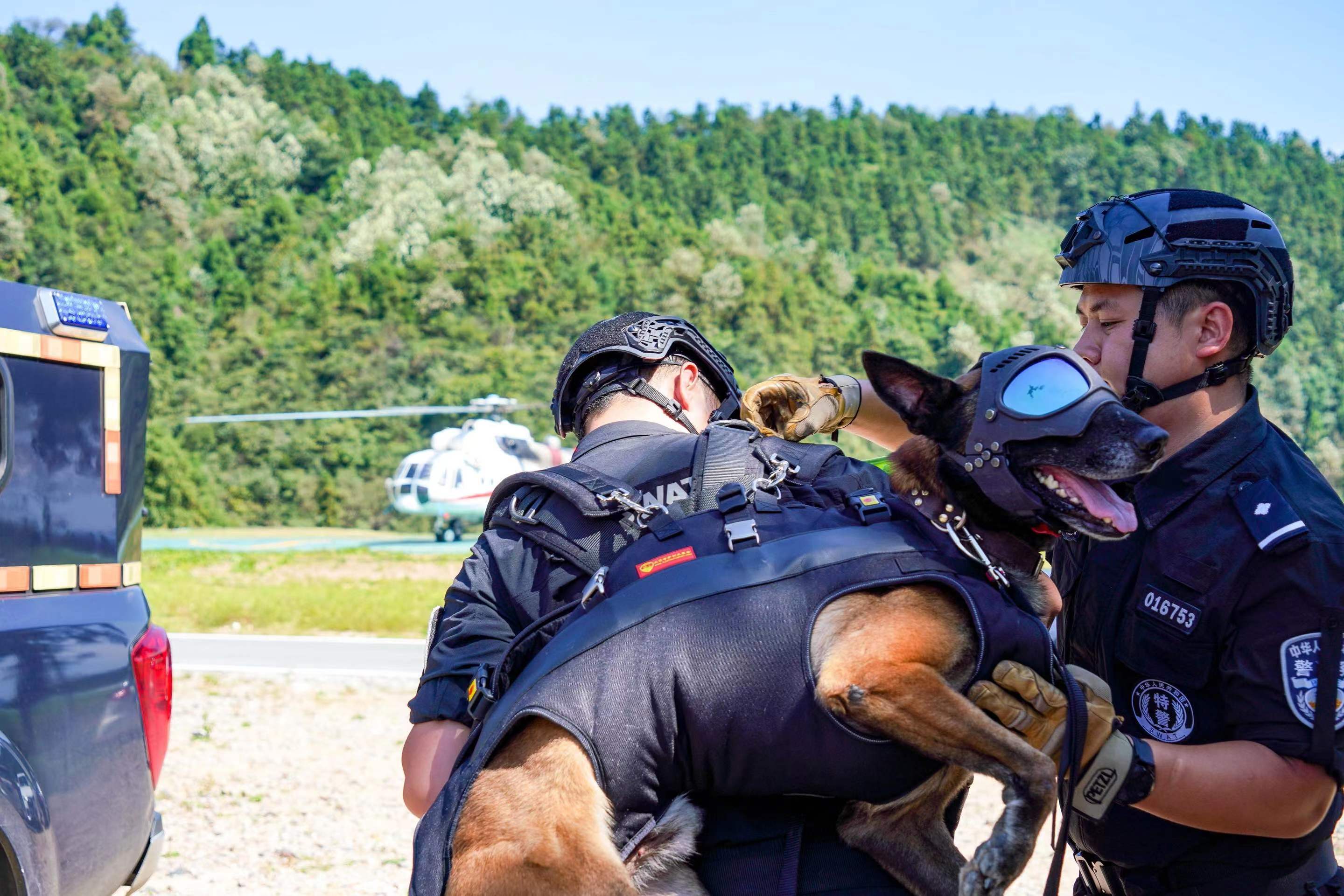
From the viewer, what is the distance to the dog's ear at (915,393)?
2357 mm

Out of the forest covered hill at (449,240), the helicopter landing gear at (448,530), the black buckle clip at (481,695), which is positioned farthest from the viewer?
the forest covered hill at (449,240)

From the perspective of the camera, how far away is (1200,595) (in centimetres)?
245

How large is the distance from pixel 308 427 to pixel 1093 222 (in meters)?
56.9

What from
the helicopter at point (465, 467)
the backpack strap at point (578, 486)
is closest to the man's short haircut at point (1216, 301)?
the backpack strap at point (578, 486)

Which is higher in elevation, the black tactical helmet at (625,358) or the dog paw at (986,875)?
the black tactical helmet at (625,358)

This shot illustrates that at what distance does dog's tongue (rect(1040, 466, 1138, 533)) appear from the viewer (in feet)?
7.07

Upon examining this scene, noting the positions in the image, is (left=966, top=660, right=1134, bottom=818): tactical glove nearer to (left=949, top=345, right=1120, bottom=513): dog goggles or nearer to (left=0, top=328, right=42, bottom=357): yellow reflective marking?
(left=949, top=345, right=1120, bottom=513): dog goggles

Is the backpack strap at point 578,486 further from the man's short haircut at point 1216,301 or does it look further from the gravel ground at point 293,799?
the gravel ground at point 293,799

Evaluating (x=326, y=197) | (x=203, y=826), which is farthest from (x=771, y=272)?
(x=203, y=826)

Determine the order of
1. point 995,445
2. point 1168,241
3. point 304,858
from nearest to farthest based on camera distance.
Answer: point 995,445
point 1168,241
point 304,858

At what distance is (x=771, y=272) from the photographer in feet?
256

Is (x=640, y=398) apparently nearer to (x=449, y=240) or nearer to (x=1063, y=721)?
(x=1063, y=721)

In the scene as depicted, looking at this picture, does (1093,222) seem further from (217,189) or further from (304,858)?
(217,189)

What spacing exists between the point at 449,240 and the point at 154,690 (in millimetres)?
71555
